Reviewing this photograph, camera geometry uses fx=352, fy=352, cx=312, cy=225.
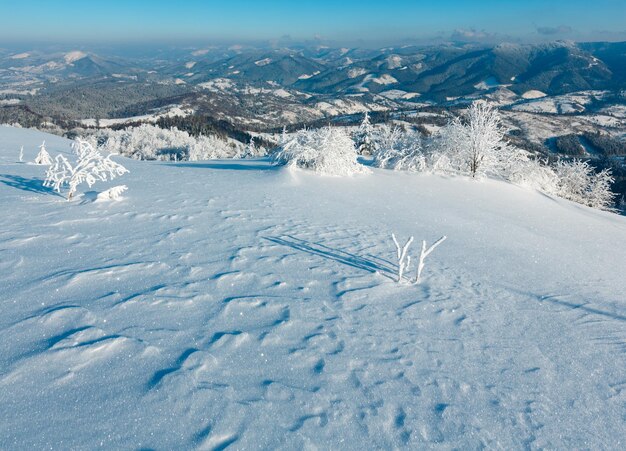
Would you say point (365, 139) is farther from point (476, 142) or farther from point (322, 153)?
point (322, 153)

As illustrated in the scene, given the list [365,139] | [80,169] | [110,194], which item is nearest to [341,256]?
[110,194]

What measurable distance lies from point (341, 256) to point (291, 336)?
3.41 meters

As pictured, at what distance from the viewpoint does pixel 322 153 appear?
62.5 ft

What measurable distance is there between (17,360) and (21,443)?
54.0 inches

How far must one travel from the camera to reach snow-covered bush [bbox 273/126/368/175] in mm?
19000

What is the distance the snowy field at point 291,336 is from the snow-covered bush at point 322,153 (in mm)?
8911

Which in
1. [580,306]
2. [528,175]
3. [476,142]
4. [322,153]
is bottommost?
[528,175]

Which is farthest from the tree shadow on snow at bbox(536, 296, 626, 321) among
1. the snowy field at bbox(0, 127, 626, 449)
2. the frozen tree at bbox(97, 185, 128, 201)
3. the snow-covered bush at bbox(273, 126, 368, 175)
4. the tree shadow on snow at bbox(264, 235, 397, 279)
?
the snow-covered bush at bbox(273, 126, 368, 175)

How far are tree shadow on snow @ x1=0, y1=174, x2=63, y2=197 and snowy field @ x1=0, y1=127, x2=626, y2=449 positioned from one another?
1264 mm

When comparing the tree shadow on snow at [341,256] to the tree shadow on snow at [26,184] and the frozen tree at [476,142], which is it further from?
the frozen tree at [476,142]

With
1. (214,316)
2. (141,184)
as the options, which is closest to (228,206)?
(141,184)

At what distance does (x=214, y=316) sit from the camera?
5.43 metres

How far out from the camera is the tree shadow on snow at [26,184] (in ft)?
39.2

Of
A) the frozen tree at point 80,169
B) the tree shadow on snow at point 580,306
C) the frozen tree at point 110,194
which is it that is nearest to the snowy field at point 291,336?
the tree shadow on snow at point 580,306
